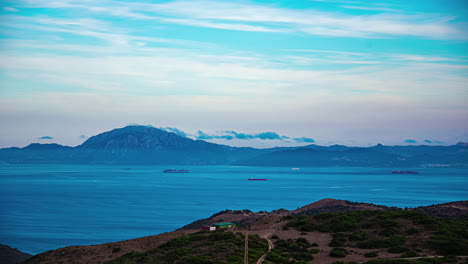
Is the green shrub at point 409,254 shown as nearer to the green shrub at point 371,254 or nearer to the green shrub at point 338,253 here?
the green shrub at point 371,254

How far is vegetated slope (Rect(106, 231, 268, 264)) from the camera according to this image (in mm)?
22406

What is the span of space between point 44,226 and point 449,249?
59.4 meters

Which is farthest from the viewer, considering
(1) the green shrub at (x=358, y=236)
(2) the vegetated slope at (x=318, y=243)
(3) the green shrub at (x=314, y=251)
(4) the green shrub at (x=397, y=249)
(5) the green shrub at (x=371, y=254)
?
(1) the green shrub at (x=358, y=236)

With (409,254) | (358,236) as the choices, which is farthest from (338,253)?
(358,236)

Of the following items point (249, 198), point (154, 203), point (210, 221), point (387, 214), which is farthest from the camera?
point (249, 198)

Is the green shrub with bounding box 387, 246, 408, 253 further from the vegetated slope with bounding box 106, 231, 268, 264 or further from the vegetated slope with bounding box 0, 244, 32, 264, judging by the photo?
the vegetated slope with bounding box 0, 244, 32, 264

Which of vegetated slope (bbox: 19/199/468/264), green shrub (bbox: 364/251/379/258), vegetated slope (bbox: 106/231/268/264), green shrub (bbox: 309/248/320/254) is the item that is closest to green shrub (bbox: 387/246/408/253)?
vegetated slope (bbox: 19/199/468/264)

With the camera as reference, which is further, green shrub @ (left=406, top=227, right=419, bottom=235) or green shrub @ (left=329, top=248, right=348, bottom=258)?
green shrub @ (left=406, top=227, right=419, bottom=235)

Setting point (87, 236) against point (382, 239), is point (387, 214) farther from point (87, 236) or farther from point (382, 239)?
point (87, 236)

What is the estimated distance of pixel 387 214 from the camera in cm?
3080

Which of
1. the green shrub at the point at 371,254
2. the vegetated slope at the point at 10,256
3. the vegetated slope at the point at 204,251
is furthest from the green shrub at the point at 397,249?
the vegetated slope at the point at 10,256

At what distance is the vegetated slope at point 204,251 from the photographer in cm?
2241

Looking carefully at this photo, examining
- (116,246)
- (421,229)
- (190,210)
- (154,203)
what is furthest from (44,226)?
(421,229)

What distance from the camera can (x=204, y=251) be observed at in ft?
78.1
